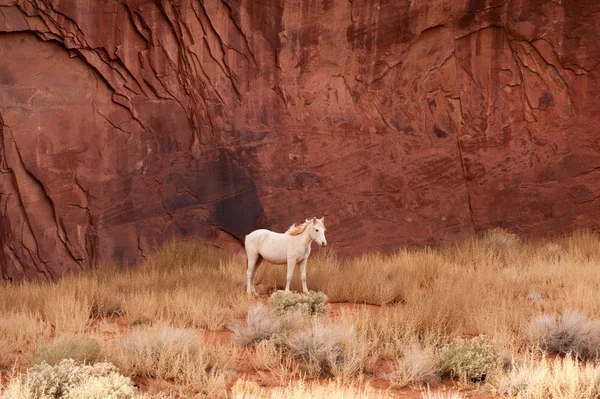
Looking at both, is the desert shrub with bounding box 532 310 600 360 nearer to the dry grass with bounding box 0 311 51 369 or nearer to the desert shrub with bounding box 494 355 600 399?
the desert shrub with bounding box 494 355 600 399

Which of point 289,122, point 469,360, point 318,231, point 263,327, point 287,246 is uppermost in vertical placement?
point 289,122

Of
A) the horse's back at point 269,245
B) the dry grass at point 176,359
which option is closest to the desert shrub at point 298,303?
the horse's back at point 269,245

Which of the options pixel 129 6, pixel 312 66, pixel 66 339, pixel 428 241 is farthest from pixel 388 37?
pixel 66 339

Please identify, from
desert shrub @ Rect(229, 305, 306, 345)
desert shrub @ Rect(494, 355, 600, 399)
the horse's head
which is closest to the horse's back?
the horse's head

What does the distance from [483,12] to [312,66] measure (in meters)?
3.74

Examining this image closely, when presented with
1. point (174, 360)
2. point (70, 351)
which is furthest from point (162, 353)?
point (70, 351)

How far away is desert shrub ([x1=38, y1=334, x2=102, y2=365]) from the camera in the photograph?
6.82m

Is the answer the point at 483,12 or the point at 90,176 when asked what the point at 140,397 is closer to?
the point at 90,176

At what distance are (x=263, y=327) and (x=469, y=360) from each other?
2.28 m

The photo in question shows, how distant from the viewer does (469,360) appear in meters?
7.07

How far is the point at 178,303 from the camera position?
956cm

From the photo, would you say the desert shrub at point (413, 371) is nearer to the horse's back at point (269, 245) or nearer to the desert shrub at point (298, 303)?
the desert shrub at point (298, 303)

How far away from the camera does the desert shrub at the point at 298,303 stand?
360 inches

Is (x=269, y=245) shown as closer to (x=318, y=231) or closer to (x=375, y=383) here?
(x=318, y=231)
